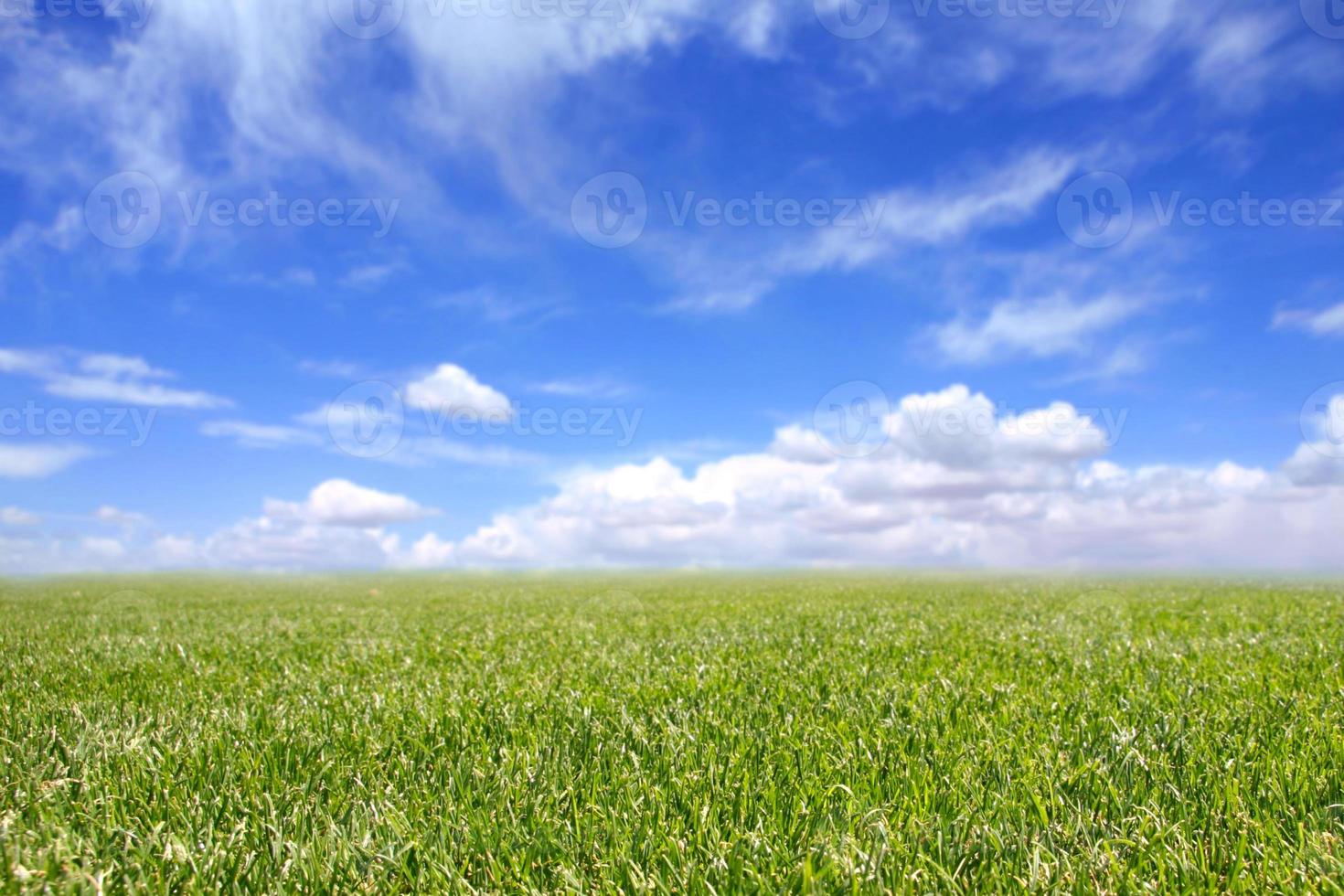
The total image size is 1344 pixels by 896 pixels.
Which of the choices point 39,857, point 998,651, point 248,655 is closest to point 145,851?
point 39,857

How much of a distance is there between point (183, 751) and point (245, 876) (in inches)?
73.5

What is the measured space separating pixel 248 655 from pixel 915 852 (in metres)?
8.01

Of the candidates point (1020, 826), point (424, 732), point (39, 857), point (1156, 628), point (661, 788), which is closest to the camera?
point (39, 857)

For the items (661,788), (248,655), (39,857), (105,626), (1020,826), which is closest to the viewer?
(39,857)

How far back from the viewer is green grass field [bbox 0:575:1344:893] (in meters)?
2.50

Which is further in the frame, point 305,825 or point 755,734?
point 755,734

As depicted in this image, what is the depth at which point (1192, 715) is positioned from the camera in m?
4.48

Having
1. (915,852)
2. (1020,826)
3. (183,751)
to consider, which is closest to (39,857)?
(183,751)

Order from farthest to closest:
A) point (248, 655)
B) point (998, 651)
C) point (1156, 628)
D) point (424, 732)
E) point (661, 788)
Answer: point (1156, 628)
point (248, 655)
point (998, 651)
point (424, 732)
point (661, 788)

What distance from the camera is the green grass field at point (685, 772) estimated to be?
8.21 ft

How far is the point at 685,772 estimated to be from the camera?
3.48 metres

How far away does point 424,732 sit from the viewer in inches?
167

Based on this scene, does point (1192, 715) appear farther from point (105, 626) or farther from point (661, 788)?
point (105, 626)

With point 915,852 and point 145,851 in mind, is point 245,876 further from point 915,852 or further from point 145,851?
point 915,852
